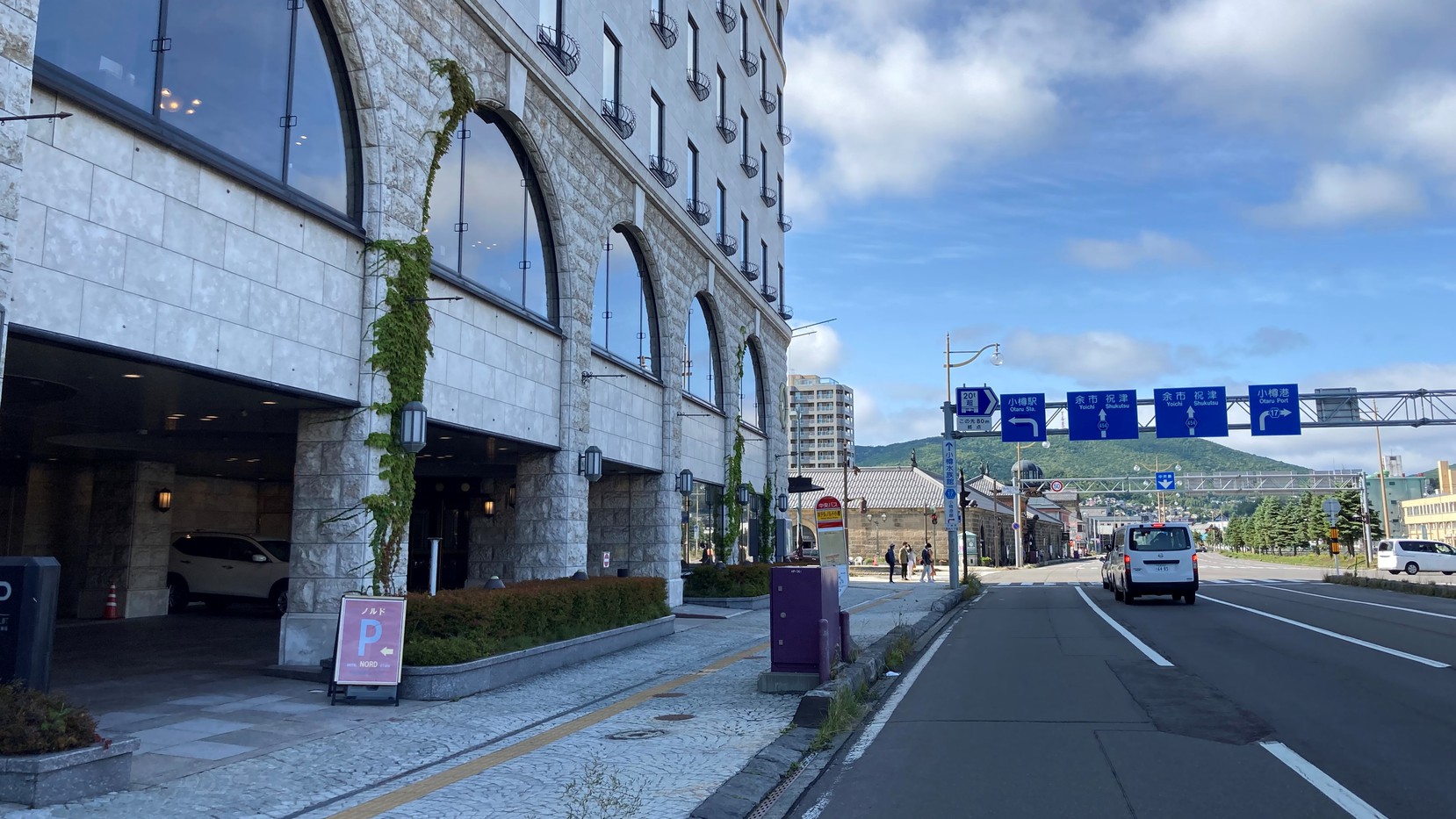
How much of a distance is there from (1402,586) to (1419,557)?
777 inches

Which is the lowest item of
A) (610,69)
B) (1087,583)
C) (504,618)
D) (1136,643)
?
(1087,583)

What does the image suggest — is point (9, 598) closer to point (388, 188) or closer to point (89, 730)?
point (89, 730)

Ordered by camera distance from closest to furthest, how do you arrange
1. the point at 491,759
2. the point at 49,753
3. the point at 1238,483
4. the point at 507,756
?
the point at 49,753 → the point at 491,759 → the point at 507,756 → the point at 1238,483

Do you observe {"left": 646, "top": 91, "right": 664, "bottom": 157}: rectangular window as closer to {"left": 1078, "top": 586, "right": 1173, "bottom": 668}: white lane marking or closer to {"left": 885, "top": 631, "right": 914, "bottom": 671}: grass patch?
{"left": 885, "top": 631, "right": 914, "bottom": 671}: grass patch

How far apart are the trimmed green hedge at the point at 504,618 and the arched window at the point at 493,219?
516cm

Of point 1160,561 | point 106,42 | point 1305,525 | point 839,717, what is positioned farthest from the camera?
point 1305,525

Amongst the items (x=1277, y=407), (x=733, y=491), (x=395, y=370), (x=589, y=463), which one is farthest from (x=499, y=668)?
(x=1277, y=407)

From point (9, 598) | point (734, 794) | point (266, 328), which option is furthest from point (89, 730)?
point (266, 328)

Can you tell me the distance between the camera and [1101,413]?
40.6m

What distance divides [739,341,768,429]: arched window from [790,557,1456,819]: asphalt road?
17.0 meters

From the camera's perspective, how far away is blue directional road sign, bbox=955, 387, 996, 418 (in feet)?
124

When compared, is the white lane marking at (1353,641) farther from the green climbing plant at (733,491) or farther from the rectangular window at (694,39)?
the rectangular window at (694,39)

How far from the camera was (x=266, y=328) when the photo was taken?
37.7 feet

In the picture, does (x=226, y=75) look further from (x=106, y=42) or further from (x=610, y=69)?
(x=610, y=69)
